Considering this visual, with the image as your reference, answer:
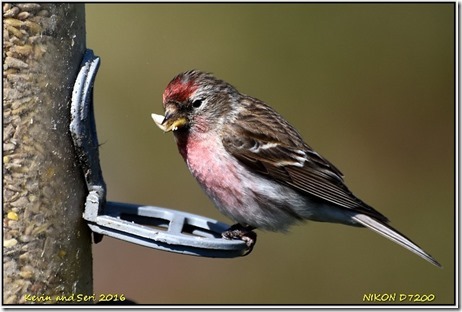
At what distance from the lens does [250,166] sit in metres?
5.81

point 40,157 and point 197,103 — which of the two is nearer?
point 40,157

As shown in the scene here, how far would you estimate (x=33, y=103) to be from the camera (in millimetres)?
4777

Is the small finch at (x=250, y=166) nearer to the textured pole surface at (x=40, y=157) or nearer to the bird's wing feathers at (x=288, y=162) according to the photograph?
the bird's wing feathers at (x=288, y=162)

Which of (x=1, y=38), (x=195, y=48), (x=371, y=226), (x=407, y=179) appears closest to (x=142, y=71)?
(x=195, y=48)

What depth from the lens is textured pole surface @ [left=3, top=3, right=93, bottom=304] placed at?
15.5ft

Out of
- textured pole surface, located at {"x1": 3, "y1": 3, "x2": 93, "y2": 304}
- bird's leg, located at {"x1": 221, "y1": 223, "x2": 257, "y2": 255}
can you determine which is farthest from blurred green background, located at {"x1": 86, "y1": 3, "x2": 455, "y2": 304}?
textured pole surface, located at {"x1": 3, "y1": 3, "x2": 93, "y2": 304}

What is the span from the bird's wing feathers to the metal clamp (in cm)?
71

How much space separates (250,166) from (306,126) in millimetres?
3887

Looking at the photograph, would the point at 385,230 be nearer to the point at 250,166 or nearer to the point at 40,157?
the point at 250,166

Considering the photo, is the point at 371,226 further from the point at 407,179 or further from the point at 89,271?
the point at 407,179

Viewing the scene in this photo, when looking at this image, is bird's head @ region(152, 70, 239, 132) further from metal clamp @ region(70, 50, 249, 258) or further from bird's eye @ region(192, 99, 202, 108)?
metal clamp @ region(70, 50, 249, 258)

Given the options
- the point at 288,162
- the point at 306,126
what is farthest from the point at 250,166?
the point at 306,126

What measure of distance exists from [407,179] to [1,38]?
5672 millimetres

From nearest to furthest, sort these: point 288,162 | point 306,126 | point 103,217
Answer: point 103,217 < point 288,162 < point 306,126
